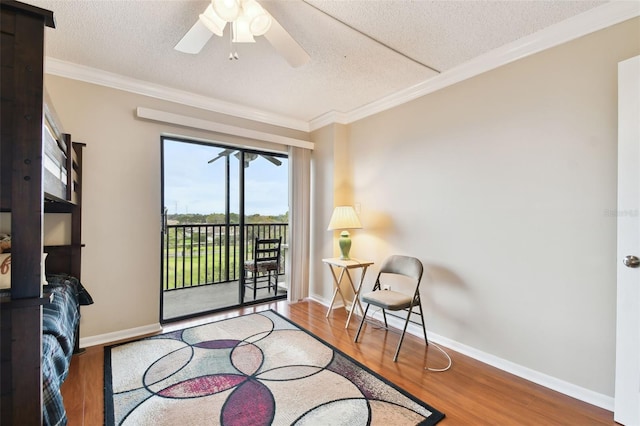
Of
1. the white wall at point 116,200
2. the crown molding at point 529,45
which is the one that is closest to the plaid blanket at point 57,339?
the white wall at point 116,200

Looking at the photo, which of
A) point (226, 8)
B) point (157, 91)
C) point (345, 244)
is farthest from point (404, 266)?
point (157, 91)

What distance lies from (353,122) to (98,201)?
283 cm

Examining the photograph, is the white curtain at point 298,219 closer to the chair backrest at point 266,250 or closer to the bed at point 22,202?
the chair backrest at point 266,250

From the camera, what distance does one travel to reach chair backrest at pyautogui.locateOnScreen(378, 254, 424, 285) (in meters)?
2.66

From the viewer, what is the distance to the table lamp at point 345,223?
3256 mm

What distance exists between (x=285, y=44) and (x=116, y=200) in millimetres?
2137

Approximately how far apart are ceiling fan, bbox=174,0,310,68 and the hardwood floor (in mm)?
2288

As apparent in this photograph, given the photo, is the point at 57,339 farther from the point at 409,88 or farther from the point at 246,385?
the point at 409,88

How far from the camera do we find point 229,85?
2889 millimetres

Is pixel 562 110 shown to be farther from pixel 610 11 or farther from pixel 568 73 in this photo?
pixel 610 11

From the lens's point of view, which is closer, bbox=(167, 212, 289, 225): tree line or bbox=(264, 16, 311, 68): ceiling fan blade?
bbox=(264, 16, 311, 68): ceiling fan blade

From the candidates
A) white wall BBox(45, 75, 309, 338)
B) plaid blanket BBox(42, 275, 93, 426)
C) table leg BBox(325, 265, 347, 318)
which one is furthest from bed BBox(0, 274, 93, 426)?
table leg BBox(325, 265, 347, 318)

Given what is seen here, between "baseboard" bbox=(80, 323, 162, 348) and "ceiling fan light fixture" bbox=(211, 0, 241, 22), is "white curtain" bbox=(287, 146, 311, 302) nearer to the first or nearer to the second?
"baseboard" bbox=(80, 323, 162, 348)

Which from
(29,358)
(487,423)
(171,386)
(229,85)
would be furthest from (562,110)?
(171,386)
